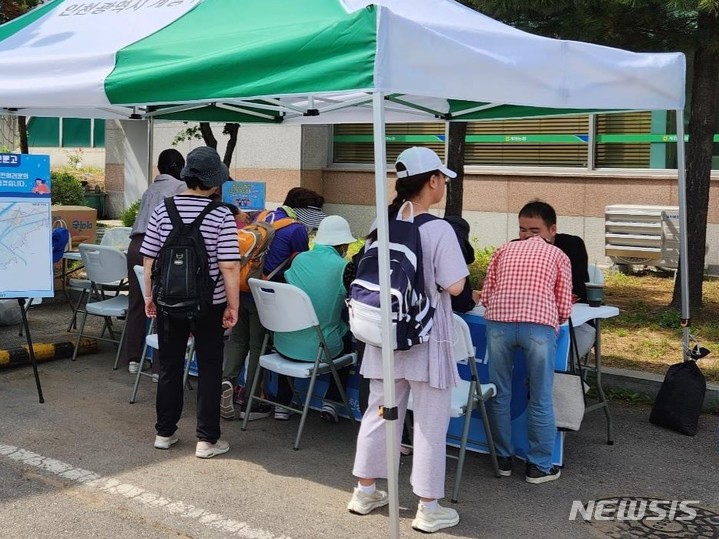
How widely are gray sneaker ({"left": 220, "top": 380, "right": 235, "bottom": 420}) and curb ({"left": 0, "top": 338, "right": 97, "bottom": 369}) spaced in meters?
1.82

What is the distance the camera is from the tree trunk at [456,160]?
9211 mm

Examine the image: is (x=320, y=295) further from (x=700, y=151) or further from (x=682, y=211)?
(x=700, y=151)

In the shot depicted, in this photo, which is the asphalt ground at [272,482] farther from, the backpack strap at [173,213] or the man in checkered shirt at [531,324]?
the backpack strap at [173,213]

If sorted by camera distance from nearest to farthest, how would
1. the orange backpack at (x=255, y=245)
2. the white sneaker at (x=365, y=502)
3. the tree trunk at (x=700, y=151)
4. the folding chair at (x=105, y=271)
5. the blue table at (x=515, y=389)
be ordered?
1. the white sneaker at (x=365, y=502)
2. the blue table at (x=515, y=389)
3. the orange backpack at (x=255, y=245)
4. the folding chair at (x=105, y=271)
5. the tree trunk at (x=700, y=151)

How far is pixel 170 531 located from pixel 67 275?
5.69 meters

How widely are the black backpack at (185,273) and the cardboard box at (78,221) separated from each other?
5.16 meters

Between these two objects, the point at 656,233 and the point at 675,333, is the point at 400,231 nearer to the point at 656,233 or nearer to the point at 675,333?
the point at 675,333

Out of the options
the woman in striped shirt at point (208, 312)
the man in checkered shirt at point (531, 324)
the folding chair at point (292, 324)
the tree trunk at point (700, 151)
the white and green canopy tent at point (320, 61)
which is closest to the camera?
the white and green canopy tent at point (320, 61)

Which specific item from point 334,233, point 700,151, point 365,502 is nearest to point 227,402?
point 334,233

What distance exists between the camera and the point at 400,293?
3.78 m

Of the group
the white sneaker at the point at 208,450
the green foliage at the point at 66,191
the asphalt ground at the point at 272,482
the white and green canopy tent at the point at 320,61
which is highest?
the white and green canopy tent at the point at 320,61

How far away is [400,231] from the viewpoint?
3.88 m

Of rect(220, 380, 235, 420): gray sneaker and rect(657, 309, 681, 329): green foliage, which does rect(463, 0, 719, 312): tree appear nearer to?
rect(657, 309, 681, 329): green foliage

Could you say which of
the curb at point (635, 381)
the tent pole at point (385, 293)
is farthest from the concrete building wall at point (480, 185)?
the tent pole at point (385, 293)
